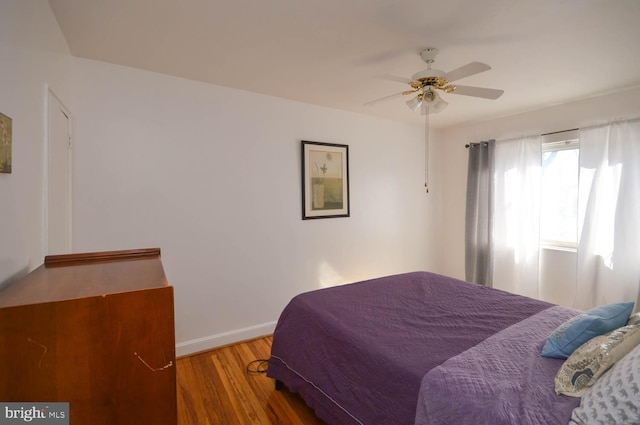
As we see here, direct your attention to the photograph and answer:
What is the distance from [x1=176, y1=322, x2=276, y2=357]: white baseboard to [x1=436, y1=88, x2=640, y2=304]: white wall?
2.99m

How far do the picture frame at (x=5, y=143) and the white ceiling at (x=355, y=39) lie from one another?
1.00 m

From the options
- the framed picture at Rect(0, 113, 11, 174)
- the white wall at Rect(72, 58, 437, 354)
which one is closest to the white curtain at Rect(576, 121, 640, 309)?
the white wall at Rect(72, 58, 437, 354)

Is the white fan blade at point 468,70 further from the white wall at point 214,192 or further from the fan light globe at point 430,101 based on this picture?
the white wall at point 214,192

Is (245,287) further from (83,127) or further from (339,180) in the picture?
(83,127)

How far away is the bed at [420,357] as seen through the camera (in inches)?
47.0

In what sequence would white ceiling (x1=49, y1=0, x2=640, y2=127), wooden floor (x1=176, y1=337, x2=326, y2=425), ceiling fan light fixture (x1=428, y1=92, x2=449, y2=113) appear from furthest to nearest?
ceiling fan light fixture (x1=428, y1=92, x2=449, y2=113) < wooden floor (x1=176, y1=337, x2=326, y2=425) < white ceiling (x1=49, y1=0, x2=640, y2=127)

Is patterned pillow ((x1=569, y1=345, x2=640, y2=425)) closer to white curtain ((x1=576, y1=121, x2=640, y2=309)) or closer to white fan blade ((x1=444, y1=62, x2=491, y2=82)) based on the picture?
white fan blade ((x1=444, y1=62, x2=491, y2=82))

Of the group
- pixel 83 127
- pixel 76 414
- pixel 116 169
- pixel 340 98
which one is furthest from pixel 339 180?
pixel 76 414

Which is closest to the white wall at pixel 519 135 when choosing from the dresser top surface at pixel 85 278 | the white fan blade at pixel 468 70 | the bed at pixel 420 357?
the bed at pixel 420 357

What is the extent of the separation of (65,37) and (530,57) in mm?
3227

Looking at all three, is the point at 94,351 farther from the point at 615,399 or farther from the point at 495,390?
the point at 615,399

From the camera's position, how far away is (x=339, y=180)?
3.62 m

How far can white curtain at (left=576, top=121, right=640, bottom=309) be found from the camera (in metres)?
2.86

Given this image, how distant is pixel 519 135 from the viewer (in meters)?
3.68
